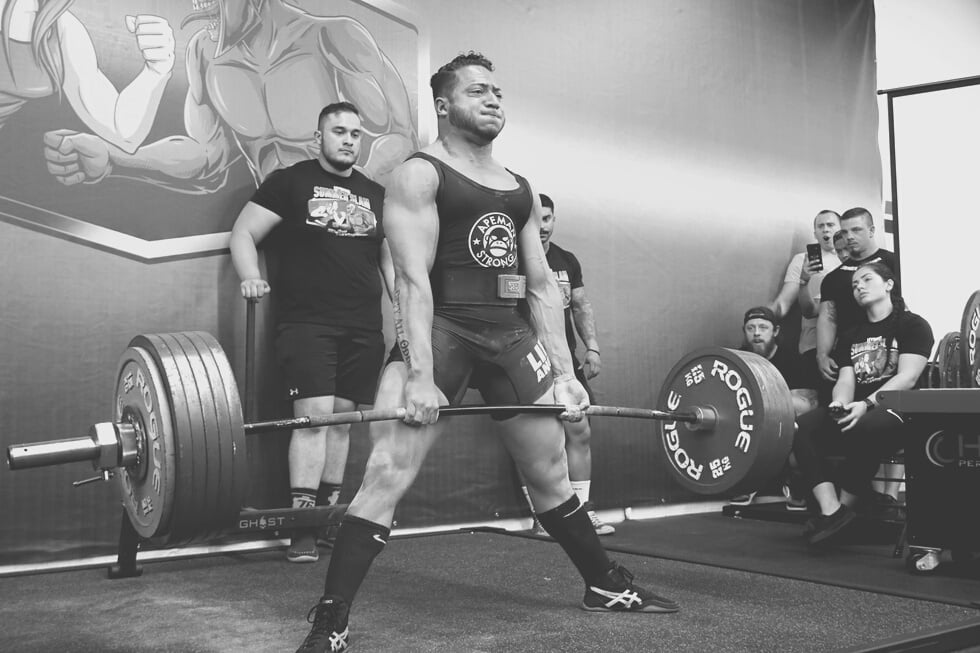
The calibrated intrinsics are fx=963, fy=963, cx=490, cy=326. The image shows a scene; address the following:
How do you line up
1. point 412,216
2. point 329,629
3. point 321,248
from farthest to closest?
point 321,248
point 412,216
point 329,629

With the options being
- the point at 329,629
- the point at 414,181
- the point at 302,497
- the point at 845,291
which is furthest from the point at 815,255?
the point at 329,629

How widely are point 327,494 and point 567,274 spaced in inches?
60.1

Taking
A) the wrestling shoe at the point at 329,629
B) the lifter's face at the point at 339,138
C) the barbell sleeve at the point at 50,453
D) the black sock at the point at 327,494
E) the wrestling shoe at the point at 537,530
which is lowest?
the wrestling shoe at the point at 537,530

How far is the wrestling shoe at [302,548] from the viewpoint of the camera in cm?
332

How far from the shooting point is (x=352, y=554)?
7.06 feet

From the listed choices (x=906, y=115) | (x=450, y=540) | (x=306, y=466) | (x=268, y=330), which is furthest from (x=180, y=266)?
(x=906, y=115)

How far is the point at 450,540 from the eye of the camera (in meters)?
3.89

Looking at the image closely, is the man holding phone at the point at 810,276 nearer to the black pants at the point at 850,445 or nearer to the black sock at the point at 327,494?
the black pants at the point at 850,445

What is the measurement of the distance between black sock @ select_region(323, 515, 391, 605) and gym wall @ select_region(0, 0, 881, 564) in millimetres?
1519

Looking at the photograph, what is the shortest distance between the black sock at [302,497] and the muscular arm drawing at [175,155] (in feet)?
3.82

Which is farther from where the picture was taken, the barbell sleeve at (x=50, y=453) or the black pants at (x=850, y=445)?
the black pants at (x=850, y=445)

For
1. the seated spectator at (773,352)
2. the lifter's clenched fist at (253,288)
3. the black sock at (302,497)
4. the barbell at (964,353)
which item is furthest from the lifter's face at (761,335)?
the lifter's clenched fist at (253,288)

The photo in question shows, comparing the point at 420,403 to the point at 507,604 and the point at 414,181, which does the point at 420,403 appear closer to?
the point at 414,181

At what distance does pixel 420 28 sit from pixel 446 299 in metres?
2.21
